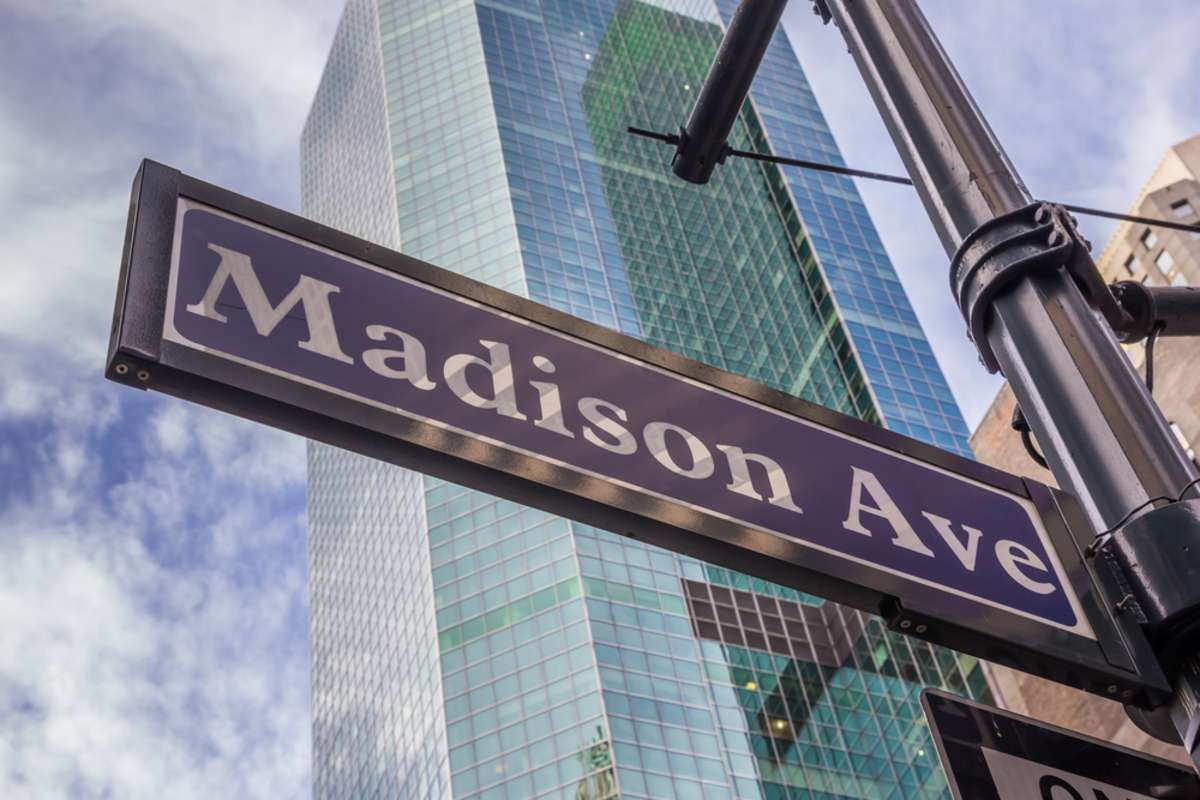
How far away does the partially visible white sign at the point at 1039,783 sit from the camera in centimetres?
336

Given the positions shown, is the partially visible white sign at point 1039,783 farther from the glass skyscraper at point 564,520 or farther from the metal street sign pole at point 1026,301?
the glass skyscraper at point 564,520

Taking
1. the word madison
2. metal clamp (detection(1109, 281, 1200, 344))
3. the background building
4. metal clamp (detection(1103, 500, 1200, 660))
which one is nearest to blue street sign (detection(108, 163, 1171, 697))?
the word madison

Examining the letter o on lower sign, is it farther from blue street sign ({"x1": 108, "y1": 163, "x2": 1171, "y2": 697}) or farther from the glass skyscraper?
the glass skyscraper

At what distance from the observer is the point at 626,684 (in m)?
67.1

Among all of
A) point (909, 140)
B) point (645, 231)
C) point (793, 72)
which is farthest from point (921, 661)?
point (909, 140)

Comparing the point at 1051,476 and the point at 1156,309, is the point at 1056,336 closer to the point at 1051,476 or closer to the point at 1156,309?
the point at 1156,309

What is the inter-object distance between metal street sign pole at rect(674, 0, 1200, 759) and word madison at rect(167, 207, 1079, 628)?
260 mm

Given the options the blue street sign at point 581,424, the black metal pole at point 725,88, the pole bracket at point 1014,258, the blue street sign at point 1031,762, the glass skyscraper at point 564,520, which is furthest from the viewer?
the glass skyscraper at point 564,520

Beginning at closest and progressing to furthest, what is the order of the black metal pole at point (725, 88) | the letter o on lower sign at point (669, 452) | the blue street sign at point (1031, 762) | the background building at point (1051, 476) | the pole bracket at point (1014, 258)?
the blue street sign at point (1031, 762)
the letter o on lower sign at point (669, 452)
the pole bracket at point (1014, 258)
the black metal pole at point (725, 88)
the background building at point (1051, 476)

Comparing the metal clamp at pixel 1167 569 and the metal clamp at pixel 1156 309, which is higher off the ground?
the metal clamp at pixel 1156 309

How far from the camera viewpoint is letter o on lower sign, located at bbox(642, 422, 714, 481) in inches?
137

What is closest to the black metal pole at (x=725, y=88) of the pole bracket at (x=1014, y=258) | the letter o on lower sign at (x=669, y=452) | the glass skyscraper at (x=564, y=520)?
the pole bracket at (x=1014, y=258)

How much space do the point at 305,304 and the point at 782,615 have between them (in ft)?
254

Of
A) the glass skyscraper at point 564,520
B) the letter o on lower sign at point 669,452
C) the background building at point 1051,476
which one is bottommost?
the letter o on lower sign at point 669,452
